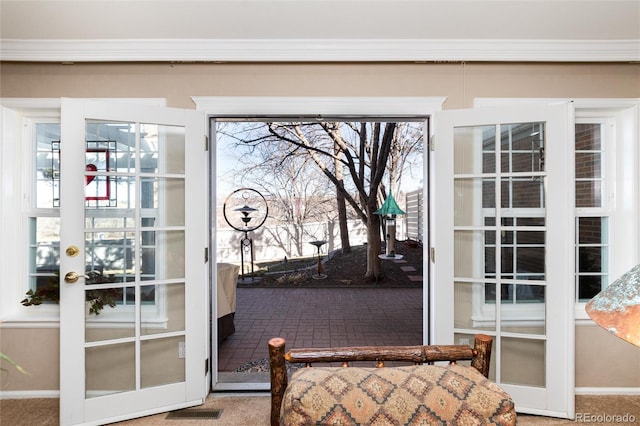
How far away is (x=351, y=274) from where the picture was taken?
6125 millimetres

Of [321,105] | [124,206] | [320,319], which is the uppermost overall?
[321,105]

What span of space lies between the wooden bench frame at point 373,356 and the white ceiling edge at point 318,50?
70.6 inches

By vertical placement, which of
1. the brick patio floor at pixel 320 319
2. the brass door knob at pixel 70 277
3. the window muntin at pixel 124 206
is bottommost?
the brick patio floor at pixel 320 319

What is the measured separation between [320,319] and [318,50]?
3.10 metres

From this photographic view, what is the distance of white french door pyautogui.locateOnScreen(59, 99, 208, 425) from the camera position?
6.25ft

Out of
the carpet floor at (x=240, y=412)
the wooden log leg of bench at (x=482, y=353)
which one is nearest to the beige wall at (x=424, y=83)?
the carpet floor at (x=240, y=412)

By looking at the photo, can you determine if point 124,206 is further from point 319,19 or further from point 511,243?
point 511,243

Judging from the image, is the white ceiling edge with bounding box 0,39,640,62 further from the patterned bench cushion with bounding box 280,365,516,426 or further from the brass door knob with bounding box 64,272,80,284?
the patterned bench cushion with bounding box 280,365,516,426

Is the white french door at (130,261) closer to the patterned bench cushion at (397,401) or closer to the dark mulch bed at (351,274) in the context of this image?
the patterned bench cushion at (397,401)

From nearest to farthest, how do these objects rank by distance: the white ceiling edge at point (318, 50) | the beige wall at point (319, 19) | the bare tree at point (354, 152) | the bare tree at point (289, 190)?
1. the beige wall at point (319, 19)
2. the white ceiling edge at point (318, 50)
3. the bare tree at point (354, 152)
4. the bare tree at point (289, 190)

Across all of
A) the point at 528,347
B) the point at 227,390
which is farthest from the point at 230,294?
the point at 528,347

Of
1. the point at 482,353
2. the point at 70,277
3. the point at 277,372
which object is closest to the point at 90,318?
the point at 70,277

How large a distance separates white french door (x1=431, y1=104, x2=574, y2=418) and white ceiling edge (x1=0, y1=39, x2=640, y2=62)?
0.44m

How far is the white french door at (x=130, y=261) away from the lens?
1.91m
